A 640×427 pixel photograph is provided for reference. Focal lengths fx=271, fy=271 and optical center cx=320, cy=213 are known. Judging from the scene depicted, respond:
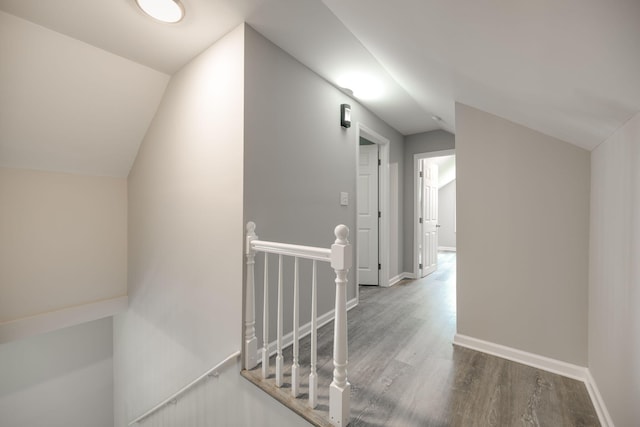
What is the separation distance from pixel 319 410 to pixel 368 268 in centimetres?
260

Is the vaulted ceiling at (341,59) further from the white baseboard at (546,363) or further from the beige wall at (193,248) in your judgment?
the white baseboard at (546,363)

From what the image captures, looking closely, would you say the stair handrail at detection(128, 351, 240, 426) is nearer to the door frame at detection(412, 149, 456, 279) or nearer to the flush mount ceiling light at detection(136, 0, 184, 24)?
the flush mount ceiling light at detection(136, 0, 184, 24)

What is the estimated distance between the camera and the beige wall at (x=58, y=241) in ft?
8.17

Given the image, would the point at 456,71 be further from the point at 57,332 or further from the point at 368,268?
the point at 57,332

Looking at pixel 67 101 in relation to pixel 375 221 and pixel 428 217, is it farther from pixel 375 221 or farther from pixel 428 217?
pixel 428 217

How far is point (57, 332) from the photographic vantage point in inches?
125

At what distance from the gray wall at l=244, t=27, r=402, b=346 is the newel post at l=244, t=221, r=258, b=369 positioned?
134 mm

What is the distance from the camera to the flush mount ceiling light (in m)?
1.65

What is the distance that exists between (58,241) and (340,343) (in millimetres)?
3099

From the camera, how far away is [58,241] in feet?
8.99

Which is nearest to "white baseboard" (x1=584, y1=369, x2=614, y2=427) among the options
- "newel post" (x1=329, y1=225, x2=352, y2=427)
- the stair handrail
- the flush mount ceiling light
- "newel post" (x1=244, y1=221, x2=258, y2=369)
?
"newel post" (x1=329, y1=225, x2=352, y2=427)

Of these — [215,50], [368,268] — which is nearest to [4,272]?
[215,50]

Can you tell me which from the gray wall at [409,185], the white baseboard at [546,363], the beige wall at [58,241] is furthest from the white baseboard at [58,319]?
the gray wall at [409,185]

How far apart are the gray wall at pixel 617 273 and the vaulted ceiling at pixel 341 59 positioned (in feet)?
0.51
